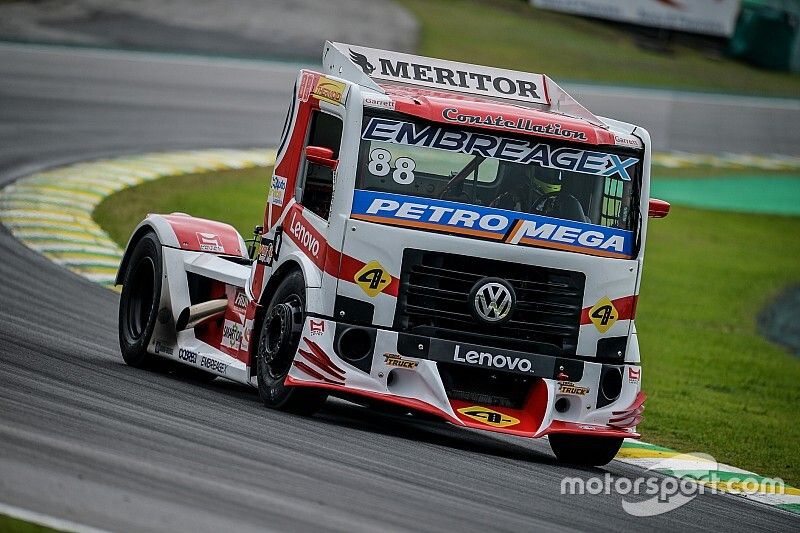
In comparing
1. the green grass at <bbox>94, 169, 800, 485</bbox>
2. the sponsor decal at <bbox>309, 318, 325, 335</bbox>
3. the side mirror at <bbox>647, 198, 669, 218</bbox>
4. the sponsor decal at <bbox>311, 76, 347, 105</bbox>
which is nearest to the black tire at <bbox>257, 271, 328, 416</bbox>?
the sponsor decal at <bbox>309, 318, 325, 335</bbox>

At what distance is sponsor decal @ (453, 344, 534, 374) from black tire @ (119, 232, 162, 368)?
2.94m

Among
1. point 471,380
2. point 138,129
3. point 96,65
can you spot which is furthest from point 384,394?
point 96,65

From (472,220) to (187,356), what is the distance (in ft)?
8.87

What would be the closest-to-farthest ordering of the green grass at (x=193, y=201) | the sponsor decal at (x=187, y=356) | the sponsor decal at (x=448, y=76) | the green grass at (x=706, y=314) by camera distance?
the sponsor decal at (x=448, y=76) < the sponsor decal at (x=187, y=356) < the green grass at (x=706, y=314) < the green grass at (x=193, y=201)

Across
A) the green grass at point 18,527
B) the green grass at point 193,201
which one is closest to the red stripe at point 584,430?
the green grass at point 18,527

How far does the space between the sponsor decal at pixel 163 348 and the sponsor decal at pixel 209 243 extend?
2.56ft

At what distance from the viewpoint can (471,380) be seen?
9.50 m

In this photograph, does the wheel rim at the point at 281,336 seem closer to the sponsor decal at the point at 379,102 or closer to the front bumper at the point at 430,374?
the front bumper at the point at 430,374

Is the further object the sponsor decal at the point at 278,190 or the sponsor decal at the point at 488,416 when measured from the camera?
the sponsor decal at the point at 278,190

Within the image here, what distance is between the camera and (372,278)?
925 centimetres

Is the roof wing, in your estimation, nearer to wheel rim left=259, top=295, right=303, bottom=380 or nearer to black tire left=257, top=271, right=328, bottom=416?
black tire left=257, top=271, right=328, bottom=416

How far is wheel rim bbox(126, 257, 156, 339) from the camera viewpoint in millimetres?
11578

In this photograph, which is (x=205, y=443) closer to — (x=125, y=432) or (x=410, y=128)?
(x=125, y=432)

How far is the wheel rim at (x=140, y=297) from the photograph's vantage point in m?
11.6
